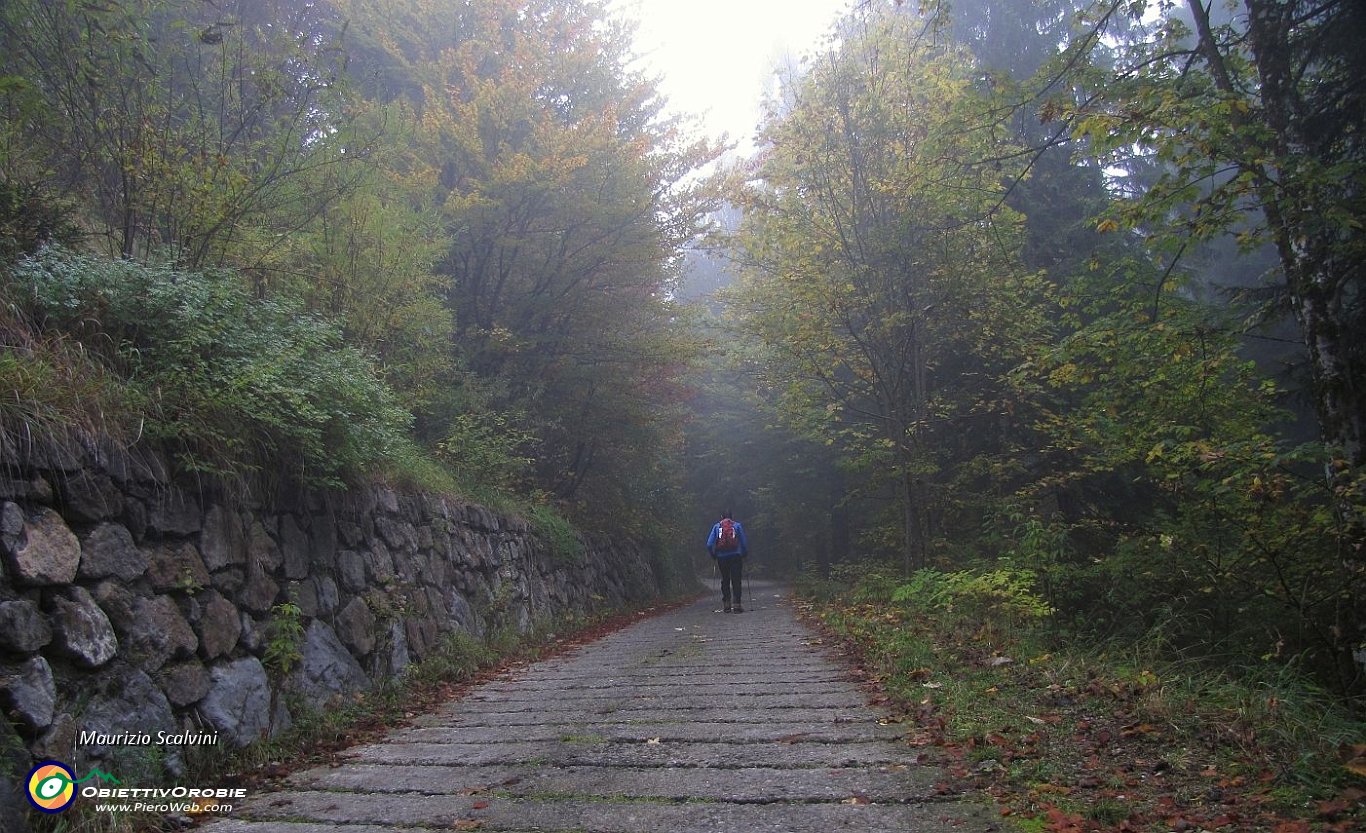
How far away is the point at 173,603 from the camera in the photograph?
4.58 metres

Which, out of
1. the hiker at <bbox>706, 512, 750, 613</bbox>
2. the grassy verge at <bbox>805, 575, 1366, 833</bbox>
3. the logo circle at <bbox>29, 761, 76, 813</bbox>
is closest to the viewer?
the grassy verge at <bbox>805, 575, 1366, 833</bbox>

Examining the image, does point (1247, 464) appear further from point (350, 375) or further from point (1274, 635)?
point (350, 375)

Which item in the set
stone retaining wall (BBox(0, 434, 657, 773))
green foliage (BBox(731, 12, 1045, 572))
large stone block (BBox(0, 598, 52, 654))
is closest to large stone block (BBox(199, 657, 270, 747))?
stone retaining wall (BBox(0, 434, 657, 773))

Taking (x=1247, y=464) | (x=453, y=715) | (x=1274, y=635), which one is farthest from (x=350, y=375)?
(x=1274, y=635)

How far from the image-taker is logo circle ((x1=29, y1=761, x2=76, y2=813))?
Answer: 11.2 feet

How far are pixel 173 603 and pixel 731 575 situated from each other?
9.64m

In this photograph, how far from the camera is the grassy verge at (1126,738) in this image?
3.24 m

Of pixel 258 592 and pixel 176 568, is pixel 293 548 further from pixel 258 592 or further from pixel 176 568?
pixel 176 568

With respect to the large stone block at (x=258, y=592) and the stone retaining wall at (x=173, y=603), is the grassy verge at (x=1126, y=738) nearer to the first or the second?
the stone retaining wall at (x=173, y=603)

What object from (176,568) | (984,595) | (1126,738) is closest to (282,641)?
(176,568)

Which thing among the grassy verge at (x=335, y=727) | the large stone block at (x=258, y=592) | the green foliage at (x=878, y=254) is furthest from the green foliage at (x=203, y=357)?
the green foliage at (x=878, y=254)

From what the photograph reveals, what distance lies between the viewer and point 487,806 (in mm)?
3881

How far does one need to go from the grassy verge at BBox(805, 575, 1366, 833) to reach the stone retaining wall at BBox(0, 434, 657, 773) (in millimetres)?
3982

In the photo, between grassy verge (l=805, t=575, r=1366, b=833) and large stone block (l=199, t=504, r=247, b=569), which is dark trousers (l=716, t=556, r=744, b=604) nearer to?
grassy verge (l=805, t=575, r=1366, b=833)
